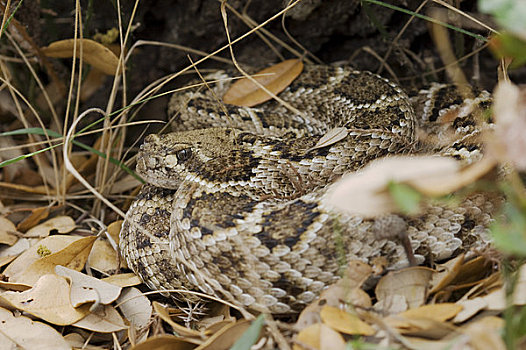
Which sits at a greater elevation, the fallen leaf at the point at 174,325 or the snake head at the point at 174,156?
the snake head at the point at 174,156

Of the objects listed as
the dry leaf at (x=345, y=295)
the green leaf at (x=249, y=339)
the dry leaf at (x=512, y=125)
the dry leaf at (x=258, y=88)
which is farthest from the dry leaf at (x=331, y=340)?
the dry leaf at (x=258, y=88)

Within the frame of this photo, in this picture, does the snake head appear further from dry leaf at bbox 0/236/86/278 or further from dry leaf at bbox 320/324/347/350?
dry leaf at bbox 320/324/347/350

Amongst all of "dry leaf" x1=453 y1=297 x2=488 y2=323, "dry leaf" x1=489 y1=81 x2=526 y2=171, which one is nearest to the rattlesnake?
"dry leaf" x1=453 y1=297 x2=488 y2=323

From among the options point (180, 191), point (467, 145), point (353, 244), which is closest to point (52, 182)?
point (180, 191)

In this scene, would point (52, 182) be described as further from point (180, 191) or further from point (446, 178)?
point (446, 178)

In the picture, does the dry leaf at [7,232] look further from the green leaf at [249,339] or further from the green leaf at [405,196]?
the green leaf at [405,196]

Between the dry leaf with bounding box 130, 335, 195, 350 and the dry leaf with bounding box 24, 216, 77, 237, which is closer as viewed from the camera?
the dry leaf with bounding box 130, 335, 195, 350
